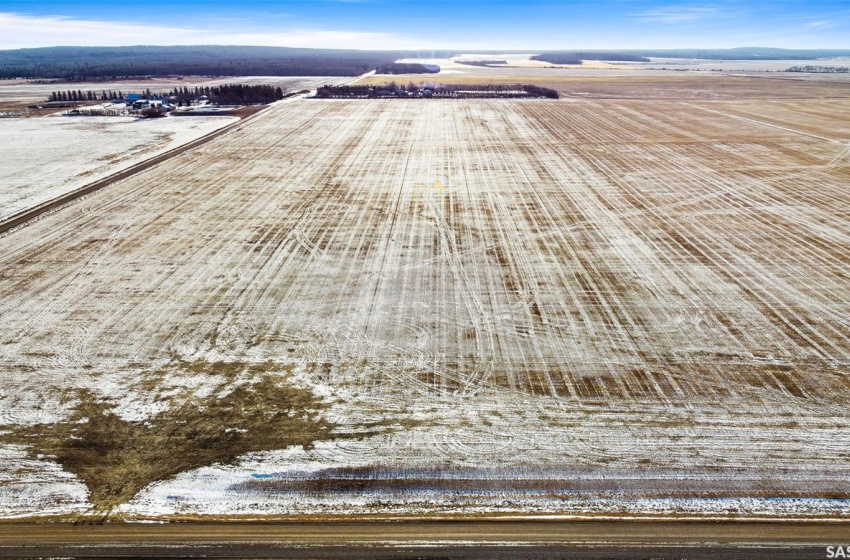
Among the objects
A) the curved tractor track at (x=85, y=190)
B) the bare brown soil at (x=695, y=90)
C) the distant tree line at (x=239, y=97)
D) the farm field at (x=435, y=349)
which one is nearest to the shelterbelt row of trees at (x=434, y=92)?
the bare brown soil at (x=695, y=90)

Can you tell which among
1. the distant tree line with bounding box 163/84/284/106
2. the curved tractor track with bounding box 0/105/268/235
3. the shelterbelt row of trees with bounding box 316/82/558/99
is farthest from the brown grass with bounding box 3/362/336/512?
the shelterbelt row of trees with bounding box 316/82/558/99

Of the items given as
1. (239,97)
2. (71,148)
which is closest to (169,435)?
(71,148)

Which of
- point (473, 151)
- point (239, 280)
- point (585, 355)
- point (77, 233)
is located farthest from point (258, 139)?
point (585, 355)

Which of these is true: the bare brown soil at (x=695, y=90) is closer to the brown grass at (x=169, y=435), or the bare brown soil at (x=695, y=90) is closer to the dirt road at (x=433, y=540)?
the brown grass at (x=169, y=435)

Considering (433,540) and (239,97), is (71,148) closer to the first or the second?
(239,97)

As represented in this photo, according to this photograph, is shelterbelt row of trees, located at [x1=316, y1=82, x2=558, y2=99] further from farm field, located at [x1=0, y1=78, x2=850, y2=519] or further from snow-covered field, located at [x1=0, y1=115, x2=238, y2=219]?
farm field, located at [x1=0, y1=78, x2=850, y2=519]

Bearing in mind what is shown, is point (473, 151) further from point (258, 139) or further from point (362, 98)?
point (362, 98)

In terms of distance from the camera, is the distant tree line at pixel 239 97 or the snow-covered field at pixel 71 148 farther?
the distant tree line at pixel 239 97

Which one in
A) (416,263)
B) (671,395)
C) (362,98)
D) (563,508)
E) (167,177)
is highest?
(362,98)
